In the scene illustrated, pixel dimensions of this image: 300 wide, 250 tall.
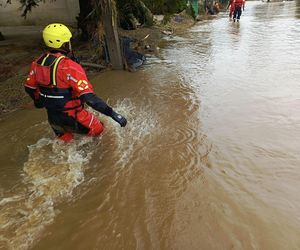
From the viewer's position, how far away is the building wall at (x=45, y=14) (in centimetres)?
1521

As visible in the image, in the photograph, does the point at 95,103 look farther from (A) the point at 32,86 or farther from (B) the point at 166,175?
(B) the point at 166,175

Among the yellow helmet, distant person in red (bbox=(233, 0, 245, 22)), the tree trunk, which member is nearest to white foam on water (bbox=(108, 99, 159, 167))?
the yellow helmet

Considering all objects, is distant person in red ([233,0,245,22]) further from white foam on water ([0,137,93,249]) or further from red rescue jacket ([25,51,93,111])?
red rescue jacket ([25,51,93,111])

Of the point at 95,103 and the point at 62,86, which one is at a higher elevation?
the point at 62,86

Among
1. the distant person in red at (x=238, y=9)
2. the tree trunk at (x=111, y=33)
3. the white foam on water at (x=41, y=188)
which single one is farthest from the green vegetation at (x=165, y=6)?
the white foam on water at (x=41, y=188)

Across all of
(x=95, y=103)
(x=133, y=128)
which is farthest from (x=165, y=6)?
(x=95, y=103)

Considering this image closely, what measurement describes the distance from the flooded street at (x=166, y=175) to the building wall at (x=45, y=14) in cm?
1016

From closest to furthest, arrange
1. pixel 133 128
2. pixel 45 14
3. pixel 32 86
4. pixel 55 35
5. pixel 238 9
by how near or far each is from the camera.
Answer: pixel 55 35 → pixel 32 86 → pixel 133 128 → pixel 45 14 → pixel 238 9

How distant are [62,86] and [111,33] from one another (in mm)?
5071

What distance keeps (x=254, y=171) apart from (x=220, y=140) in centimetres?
91

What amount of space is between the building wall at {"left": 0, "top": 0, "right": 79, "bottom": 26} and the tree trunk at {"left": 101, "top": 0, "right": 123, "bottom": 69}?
7.96 m

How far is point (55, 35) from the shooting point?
3500 mm

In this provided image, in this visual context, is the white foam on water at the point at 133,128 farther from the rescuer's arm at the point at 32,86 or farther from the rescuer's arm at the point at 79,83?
the rescuer's arm at the point at 32,86

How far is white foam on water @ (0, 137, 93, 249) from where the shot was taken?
3.07 m
